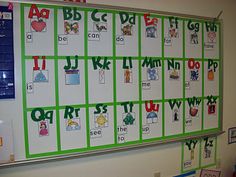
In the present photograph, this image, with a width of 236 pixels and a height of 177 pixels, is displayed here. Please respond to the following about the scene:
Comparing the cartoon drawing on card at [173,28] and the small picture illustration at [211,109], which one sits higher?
the cartoon drawing on card at [173,28]

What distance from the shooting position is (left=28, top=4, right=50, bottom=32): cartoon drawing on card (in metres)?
1.50

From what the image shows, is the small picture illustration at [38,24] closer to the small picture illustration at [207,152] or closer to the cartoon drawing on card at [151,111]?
the cartoon drawing on card at [151,111]

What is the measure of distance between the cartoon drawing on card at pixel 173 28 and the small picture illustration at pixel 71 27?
84 centimetres

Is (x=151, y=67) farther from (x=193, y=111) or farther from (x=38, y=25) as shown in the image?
(x=38, y=25)

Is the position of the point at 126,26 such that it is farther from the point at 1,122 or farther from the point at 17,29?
the point at 1,122

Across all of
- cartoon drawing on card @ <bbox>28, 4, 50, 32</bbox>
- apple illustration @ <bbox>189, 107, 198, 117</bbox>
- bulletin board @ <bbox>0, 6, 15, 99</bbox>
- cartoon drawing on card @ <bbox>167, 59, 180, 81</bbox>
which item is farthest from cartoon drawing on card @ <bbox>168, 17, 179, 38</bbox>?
bulletin board @ <bbox>0, 6, 15, 99</bbox>

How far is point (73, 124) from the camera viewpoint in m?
1.63

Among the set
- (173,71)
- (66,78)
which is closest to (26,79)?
(66,78)

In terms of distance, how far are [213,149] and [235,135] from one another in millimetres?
375

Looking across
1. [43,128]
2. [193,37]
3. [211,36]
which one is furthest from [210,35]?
[43,128]

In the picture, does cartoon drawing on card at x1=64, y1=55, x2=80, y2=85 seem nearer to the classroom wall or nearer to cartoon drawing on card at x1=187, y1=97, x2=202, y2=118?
the classroom wall

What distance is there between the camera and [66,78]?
161 centimetres

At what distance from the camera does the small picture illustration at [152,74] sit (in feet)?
6.20

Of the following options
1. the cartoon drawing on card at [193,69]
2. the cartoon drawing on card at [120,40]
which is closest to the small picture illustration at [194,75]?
the cartoon drawing on card at [193,69]
